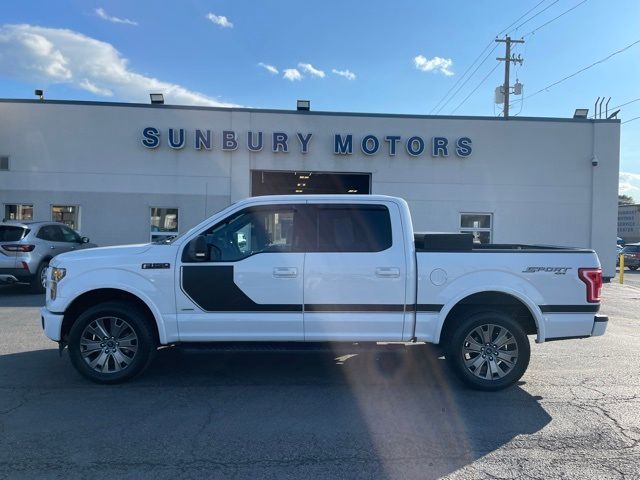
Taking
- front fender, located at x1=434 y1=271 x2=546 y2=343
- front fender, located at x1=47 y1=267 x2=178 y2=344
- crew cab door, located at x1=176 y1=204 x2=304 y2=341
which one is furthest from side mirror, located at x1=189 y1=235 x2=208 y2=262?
front fender, located at x1=434 y1=271 x2=546 y2=343

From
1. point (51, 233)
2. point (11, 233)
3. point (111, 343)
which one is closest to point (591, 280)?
point (111, 343)

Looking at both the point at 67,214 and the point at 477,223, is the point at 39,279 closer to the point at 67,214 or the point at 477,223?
the point at 67,214

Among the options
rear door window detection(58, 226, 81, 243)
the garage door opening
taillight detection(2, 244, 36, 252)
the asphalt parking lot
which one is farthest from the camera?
the garage door opening

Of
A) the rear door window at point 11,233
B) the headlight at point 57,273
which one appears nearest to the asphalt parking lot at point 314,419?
the headlight at point 57,273

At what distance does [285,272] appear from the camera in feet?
18.0

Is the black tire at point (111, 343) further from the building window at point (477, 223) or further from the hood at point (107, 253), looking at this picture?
the building window at point (477, 223)

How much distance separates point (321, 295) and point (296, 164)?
12.4 meters

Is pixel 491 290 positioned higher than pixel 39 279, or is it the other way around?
pixel 491 290

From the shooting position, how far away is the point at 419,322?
5547mm

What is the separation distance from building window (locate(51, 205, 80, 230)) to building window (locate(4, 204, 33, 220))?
75cm

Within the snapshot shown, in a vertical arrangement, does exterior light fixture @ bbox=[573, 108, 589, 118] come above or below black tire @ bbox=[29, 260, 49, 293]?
above

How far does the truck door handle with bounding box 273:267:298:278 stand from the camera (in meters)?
5.49

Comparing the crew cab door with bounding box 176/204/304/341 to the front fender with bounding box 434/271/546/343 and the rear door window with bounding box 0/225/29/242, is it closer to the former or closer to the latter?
the front fender with bounding box 434/271/546/343

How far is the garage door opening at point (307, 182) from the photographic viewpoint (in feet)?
62.1
